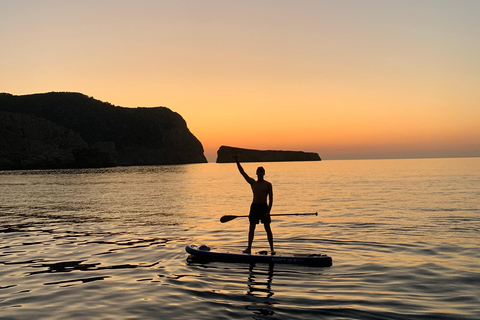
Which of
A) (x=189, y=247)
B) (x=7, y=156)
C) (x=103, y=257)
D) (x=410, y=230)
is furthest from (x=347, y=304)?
(x=7, y=156)

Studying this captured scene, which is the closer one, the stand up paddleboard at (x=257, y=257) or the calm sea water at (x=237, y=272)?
the calm sea water at (x=237, y=272)

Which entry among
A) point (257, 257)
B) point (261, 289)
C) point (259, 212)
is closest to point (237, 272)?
point (257, 257)

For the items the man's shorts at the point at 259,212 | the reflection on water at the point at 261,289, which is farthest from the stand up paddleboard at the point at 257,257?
the man's shorts at the point at 259,212

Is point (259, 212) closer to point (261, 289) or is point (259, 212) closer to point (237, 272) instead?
point (237, 272)

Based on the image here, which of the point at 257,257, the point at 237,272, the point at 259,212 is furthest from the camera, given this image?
the point at 259,212

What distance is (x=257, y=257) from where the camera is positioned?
13609 mm

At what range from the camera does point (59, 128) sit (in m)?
188

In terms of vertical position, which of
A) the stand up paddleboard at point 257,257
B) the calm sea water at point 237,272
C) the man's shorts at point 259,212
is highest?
the man's shorts at point 259,212

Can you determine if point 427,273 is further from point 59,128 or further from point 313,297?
point 59,128

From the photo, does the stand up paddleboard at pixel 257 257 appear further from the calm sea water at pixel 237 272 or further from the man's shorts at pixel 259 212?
the man's shorts at pixel 259 212

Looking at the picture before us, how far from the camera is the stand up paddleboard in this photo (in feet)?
43.0

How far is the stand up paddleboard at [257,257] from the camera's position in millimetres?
13117

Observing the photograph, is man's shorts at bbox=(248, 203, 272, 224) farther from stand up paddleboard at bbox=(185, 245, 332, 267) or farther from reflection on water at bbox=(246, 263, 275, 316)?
reflection on water at bbox=(246, 263, 275, 316)

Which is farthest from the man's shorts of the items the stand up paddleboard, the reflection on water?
the reflection on water
